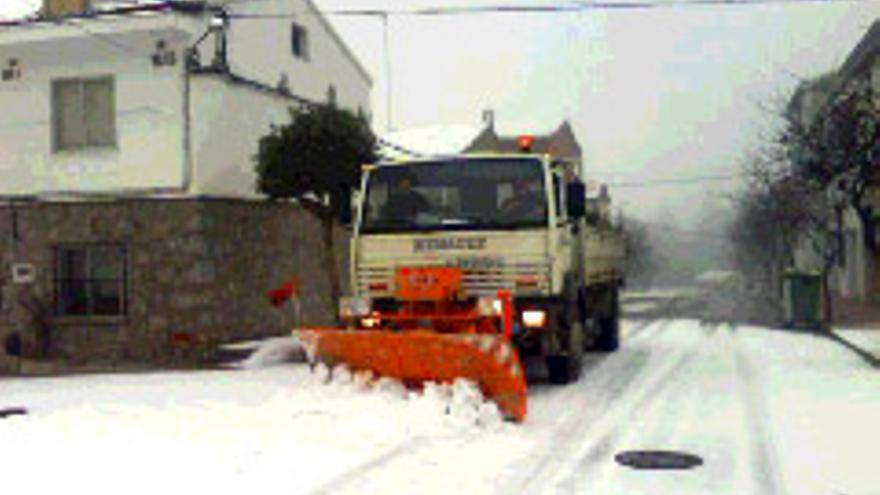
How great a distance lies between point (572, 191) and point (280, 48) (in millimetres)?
11573

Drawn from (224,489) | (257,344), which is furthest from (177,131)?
(224,489)

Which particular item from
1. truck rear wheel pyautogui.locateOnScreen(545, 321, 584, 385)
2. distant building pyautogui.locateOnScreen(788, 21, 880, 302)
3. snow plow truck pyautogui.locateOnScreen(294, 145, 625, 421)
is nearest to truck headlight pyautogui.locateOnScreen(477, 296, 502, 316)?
snow plow truck pyautogui.locateOnScreen(294, 145, 625, 421)

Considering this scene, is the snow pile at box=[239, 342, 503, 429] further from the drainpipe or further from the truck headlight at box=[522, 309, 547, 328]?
the drainpipe

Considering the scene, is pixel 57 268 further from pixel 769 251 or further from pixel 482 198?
pixel 769 251

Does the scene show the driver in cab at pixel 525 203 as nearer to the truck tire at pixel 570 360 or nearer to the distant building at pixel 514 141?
the truck tire at pixel 570 360

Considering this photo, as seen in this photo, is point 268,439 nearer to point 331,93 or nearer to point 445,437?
point 445,437

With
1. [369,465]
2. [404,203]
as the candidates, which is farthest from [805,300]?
[369,465]

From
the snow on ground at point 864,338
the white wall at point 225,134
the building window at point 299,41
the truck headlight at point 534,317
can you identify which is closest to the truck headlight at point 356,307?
the truck headlight at point 534,317

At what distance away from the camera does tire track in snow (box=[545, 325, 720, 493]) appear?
783cm

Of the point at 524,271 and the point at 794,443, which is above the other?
the point at 524,271

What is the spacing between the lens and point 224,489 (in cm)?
744

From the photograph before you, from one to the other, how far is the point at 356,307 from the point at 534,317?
2.07 m

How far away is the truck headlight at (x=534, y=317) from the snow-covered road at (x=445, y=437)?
0.89 meters

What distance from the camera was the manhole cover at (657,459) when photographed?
8195 mm
